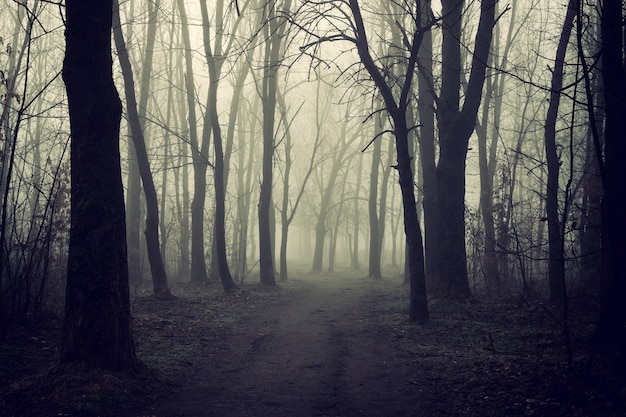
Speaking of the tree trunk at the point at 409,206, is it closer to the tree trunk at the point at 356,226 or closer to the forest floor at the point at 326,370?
the forest floor at the point at 326,370

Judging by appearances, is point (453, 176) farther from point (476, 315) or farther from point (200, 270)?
point (200, 270)

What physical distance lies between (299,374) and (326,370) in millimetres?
455

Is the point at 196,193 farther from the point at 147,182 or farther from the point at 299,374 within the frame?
the point at 299,374

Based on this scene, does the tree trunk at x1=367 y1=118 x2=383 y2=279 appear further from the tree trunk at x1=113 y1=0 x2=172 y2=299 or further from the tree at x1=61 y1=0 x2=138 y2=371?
the tree at x1=61 y1=0 x2=138 y2=371

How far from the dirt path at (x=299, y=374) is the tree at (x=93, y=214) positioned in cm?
110

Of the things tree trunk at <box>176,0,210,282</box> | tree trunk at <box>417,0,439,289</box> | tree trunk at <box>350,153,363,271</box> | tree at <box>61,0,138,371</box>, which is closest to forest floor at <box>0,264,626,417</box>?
tree at <box>61,0,138,371</box>

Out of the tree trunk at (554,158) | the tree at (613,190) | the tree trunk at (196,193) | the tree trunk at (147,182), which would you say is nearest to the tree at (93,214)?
the tree at (613,190)

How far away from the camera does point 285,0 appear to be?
19.7 m

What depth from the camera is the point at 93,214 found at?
18.9ft

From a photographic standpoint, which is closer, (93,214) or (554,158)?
(93,214)

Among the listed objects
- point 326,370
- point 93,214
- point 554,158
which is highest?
point 554,158

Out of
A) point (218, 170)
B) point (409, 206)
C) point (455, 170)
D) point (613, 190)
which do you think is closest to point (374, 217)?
point (218, 170)

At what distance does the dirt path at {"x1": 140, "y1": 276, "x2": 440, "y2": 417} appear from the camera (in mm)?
5406

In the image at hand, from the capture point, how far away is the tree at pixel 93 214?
18.6 ft
